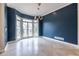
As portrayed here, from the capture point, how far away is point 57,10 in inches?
352

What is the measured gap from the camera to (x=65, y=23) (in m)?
7.76

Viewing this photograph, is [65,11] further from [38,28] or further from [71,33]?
[38,28]

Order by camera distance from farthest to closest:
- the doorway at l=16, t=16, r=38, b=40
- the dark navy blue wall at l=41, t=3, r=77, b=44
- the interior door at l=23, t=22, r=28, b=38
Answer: the interior door at l=23, t=22, r=28, b=38, the doorway at l=16, t=16, r=38, b=40, the dark navy blue wall at l=41, t=3, r=77, b=44

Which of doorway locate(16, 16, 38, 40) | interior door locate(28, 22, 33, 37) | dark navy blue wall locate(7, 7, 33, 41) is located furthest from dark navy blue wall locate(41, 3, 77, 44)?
dark navy blue wall locate(7, 7, 33, 41)

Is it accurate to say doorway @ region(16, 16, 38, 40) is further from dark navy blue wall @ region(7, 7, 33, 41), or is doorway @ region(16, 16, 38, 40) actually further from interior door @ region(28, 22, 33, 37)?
dark navy blue wall @ region(7, 7, 33, 41)

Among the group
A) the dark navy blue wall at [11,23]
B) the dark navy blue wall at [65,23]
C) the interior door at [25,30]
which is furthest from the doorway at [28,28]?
the dark navy blue wall at [65,23]

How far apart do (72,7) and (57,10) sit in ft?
7.06

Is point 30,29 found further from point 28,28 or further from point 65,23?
point 65,23

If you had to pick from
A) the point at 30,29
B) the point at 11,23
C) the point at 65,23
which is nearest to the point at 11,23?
the point at 11,23

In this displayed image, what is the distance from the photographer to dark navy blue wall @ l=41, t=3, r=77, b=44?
671cm

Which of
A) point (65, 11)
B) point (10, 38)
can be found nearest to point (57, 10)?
point (65, 11)

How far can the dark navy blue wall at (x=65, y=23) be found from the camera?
671 centimetres

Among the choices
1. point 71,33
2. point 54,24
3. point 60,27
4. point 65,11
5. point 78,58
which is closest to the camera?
point 78,58

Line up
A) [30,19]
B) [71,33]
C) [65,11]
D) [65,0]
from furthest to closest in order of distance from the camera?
[30,19] < [65,11] < [71,33] < [65,0]
